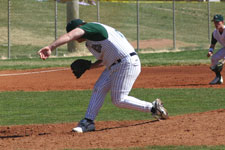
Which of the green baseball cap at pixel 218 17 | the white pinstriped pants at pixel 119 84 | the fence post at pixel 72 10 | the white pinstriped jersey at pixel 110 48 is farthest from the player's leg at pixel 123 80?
the fence post at pixel 72 10

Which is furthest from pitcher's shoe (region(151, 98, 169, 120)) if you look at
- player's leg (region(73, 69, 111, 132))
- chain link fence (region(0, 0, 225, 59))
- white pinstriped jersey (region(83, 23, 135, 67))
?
chain link fence (region(0, 0, 225, 59))

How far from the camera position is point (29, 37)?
35375mm

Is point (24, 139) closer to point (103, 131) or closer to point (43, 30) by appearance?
point (103, 131)

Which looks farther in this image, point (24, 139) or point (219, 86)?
point (219, 86)

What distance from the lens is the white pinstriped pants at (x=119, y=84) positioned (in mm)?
8281

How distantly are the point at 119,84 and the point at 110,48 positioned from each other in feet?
1.82

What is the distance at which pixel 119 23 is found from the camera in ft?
147

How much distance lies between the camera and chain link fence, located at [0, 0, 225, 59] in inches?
1176

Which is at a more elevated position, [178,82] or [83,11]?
[83,11]

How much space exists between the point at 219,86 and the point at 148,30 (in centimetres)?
3028

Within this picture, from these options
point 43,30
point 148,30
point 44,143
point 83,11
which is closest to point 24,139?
point 44,143

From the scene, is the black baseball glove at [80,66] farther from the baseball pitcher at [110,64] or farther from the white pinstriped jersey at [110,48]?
the white pinstriped jersey at [110,48]

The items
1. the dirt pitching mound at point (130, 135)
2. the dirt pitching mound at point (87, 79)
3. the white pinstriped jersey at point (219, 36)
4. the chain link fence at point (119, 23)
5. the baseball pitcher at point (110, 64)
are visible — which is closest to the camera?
the dirt pitching mound at point (130, 135)

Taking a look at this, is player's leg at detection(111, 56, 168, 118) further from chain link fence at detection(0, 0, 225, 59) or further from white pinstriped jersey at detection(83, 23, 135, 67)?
chain link fence at detection(0, 0, 225, 59)
